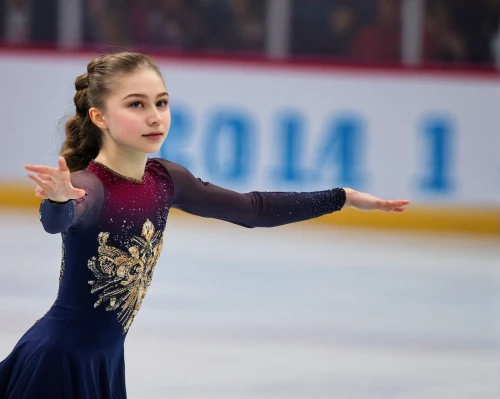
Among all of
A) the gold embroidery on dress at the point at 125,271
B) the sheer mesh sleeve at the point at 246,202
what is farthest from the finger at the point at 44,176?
the sheer mesh sleeve at the point at 246,202

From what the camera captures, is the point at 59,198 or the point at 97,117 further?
the point at 97,117

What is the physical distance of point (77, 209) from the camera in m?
2.08

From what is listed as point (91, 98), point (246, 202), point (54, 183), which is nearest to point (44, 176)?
point (54, 183)

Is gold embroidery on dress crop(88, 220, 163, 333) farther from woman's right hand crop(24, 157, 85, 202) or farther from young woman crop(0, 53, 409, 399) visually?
woman's right hand crop(24, 157, 85, 202)

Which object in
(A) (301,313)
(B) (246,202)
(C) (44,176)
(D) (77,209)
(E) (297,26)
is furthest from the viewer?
(E) (297,26)

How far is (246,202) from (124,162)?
0.41 metres

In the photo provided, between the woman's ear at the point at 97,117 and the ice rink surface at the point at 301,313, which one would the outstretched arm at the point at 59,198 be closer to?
the woman's ear at the point at 97,117

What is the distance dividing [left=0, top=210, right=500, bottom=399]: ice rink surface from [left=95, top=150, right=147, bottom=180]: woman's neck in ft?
4.01

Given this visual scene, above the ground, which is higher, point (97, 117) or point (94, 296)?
point (97, 117)

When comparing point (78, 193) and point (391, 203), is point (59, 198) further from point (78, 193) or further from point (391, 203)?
point (391, 203)

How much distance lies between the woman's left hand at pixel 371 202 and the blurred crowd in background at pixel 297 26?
611cm

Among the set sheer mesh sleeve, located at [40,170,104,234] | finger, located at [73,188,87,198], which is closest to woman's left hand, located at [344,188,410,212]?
sheer mesh sleeve, located at [40,170,104,234]

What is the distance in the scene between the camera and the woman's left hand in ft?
8.72

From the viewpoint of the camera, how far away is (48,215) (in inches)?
77.6
